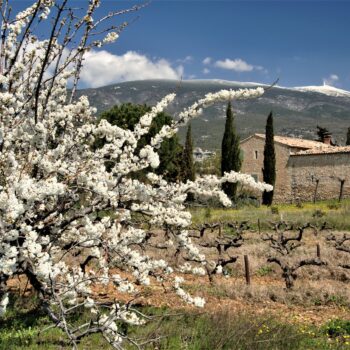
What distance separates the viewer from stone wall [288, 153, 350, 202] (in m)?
42.5

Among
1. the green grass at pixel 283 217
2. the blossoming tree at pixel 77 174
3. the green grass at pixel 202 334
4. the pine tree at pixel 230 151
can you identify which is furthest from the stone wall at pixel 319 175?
the blossoming tree at pixel 77 174

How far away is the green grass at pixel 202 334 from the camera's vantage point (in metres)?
6.86

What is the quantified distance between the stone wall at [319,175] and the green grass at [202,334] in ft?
118

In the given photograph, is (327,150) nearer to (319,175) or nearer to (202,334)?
(319,175)

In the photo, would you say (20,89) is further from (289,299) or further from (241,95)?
(289,299)

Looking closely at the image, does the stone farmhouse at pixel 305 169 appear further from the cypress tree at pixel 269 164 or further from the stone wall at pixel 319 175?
the cypress tree at pixel 269 164

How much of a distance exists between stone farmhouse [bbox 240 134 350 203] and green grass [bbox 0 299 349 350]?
118 ft

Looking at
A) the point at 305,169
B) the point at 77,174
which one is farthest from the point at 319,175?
the point at 77,174

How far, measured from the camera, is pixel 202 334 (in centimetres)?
734

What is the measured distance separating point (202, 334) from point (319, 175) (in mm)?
39113

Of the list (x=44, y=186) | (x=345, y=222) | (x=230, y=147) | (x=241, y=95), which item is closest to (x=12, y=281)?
(x=44, y=186)

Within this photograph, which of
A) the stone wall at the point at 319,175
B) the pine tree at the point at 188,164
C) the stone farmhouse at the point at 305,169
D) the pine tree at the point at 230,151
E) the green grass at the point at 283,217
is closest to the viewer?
the green grass at the point at 283,217

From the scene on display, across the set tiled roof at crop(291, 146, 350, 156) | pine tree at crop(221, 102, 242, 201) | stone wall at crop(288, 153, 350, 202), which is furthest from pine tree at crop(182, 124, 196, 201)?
tiled roof at crop(291, 146, 350, 156)

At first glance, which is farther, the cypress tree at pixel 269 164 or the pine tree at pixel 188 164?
the pine tree at pixel 188 164
